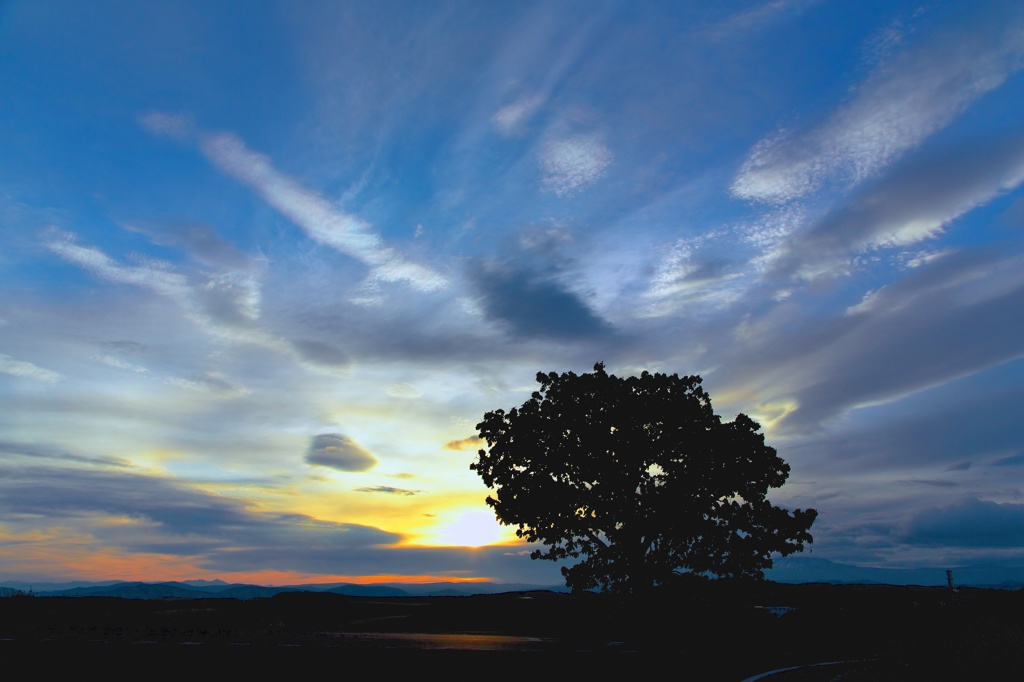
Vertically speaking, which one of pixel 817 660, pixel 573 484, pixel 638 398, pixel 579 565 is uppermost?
pixel 638 398

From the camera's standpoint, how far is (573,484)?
3706 centimetres

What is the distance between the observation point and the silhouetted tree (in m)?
36.1

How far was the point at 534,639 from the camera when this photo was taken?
3688cm

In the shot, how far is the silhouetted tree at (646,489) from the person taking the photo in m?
36.1

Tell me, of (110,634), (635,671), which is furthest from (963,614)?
(110,634)

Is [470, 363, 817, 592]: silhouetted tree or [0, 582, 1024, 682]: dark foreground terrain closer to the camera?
[0, 582, 1024, 682]: dark foreground terrain

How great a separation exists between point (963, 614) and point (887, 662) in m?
39.4

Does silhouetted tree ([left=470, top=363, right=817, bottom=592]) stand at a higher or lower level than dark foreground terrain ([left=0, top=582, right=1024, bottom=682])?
higher

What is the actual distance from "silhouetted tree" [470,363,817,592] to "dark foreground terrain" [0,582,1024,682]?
224cm

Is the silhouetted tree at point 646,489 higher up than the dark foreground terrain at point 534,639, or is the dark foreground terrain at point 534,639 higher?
the silhouetted tree at point 646,489

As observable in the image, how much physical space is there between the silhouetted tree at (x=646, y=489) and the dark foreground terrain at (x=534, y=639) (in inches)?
88.1

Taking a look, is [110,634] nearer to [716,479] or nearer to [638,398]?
[638,398]

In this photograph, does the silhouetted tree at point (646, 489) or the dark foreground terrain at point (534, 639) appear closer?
the dark foreground terrain at point (534, 639)

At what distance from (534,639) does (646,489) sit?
414 inches
